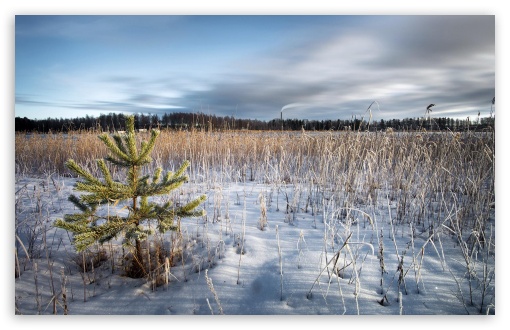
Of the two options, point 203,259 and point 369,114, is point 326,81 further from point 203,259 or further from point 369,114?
point 203,259

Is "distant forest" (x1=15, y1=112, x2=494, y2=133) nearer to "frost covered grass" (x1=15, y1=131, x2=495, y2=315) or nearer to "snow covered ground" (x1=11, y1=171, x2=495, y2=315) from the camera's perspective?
"frost covered grass" (x1=15, y1=131, x2=495, y2=315)

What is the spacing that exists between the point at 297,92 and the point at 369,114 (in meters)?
0.73

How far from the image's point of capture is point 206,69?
2508mm

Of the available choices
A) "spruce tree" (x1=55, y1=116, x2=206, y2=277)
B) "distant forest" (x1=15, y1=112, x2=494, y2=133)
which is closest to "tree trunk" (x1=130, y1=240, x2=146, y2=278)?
"spruce tree" (x1=55, y1=116, x2=206, y2=277)

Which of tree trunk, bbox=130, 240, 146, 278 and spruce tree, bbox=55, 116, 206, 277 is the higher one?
spruce tree, bbox=55, 116, 206, 277

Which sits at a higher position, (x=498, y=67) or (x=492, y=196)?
(x=498, y=67)

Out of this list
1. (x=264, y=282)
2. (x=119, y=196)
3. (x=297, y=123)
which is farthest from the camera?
(x=297, y=123)

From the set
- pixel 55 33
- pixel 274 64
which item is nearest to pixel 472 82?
pixel 274 64

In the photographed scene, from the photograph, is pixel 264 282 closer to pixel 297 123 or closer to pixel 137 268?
pixel 137 268

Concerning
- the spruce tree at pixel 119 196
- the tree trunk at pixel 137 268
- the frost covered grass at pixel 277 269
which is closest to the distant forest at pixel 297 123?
the frost covered grass at pixel 277 269

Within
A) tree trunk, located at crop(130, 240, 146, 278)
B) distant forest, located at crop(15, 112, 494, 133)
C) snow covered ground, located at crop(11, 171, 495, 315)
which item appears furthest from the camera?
distant forest, located at crop(15, 112, 494, 133)

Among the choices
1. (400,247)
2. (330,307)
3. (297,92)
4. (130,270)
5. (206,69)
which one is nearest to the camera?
(330,307)

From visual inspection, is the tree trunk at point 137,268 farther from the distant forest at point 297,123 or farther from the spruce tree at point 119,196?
the distant forest at point 297,123

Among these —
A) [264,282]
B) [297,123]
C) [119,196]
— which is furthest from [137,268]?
[297,123]
